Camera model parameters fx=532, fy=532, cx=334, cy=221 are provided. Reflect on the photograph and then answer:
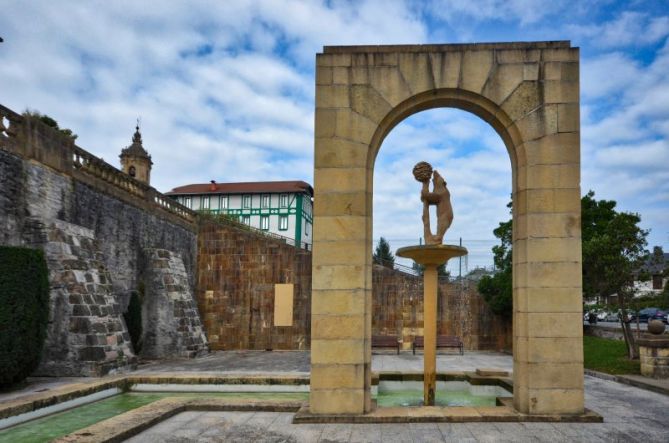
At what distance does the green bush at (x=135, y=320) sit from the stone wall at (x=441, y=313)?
7884 millimetres

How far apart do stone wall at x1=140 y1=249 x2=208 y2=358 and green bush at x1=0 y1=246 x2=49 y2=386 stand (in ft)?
21.2

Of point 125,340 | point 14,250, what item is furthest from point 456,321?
point 14,250

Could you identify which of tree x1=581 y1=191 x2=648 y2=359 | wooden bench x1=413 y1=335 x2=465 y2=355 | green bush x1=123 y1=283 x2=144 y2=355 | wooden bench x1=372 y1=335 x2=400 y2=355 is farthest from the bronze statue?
green bush x1=123 y1=283 x2=144 y2=355

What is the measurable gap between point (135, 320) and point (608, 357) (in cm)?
1349

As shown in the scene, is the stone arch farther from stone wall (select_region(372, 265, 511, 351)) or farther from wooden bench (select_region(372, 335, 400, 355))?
stone wall (select_region(372, 265, 511, 351))

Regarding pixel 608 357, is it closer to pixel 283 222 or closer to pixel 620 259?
pixel 620 259

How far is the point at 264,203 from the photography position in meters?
43.7

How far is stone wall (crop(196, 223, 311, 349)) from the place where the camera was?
19719 mm

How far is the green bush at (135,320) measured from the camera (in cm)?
1608

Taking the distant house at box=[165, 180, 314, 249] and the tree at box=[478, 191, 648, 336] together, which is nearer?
the tree at box=[478, 191, 648, 336]

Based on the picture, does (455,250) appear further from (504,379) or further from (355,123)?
(504,379)

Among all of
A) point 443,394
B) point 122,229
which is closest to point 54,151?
point 122,229

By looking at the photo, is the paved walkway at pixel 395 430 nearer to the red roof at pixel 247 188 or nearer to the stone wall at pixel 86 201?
the stone wall at pixel 86 201

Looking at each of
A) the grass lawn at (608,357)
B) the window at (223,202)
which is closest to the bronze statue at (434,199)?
the grass lawn at (608,357)
